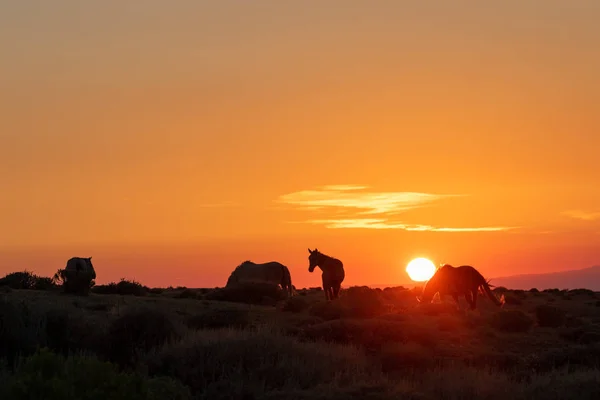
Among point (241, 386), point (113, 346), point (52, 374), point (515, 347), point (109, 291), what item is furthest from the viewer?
point (109, 291)

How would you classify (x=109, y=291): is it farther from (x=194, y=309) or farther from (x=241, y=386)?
(x=241, y=386)

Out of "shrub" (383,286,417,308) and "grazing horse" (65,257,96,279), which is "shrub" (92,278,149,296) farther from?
"shrub" (383,286,417,308)

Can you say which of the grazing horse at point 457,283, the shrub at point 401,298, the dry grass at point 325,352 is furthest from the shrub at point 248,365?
the shrub at point 401,298

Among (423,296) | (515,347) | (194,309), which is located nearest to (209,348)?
(515,347)

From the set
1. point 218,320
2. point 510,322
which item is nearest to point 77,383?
point 218,320

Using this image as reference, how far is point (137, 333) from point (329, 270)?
55.3ft

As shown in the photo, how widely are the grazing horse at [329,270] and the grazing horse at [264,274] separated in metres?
5.40

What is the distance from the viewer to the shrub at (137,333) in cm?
1806

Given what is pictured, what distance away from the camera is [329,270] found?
34.8 m

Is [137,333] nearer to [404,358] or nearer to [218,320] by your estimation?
[218,320]

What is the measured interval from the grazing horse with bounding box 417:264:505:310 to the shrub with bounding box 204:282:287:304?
8.33 metres

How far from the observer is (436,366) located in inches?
724

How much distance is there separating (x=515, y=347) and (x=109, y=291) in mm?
20712

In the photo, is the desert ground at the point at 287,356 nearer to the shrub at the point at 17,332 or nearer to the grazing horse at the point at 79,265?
the shrub at the point at 17,332
